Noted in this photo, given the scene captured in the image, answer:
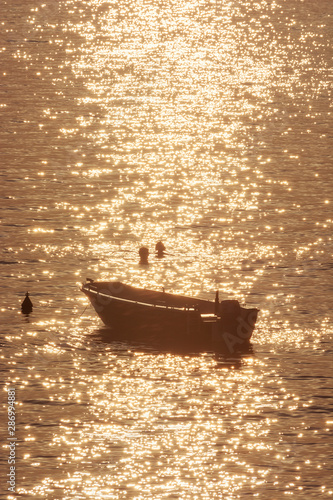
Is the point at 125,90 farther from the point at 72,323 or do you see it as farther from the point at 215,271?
the point at 72,323

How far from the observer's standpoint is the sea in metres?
53.9

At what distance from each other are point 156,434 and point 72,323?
15495 mm

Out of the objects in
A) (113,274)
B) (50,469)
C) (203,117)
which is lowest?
(50,469)

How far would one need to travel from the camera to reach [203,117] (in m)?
136

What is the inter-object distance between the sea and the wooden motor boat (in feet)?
3.24

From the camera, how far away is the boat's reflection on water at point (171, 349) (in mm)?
65250

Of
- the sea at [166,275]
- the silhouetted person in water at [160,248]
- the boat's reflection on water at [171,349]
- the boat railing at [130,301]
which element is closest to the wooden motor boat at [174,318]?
the boat railing at [130,301]

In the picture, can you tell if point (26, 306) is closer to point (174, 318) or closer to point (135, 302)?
point (135, 302)

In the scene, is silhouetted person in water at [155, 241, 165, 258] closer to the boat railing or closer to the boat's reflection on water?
the boat railing

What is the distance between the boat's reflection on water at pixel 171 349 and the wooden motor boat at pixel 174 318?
133 millimetres

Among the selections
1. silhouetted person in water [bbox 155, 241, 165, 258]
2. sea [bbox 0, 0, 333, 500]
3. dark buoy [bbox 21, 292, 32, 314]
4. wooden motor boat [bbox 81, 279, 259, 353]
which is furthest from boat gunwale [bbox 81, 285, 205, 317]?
silhouetted person in water [bbox 155, 241, 165, 258]

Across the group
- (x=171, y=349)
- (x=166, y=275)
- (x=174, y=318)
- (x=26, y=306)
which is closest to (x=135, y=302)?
(x=174, y=318)

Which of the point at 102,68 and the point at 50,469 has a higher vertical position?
the point at 102,68

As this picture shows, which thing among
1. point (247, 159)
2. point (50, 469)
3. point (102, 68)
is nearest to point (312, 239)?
point (247, 159)
